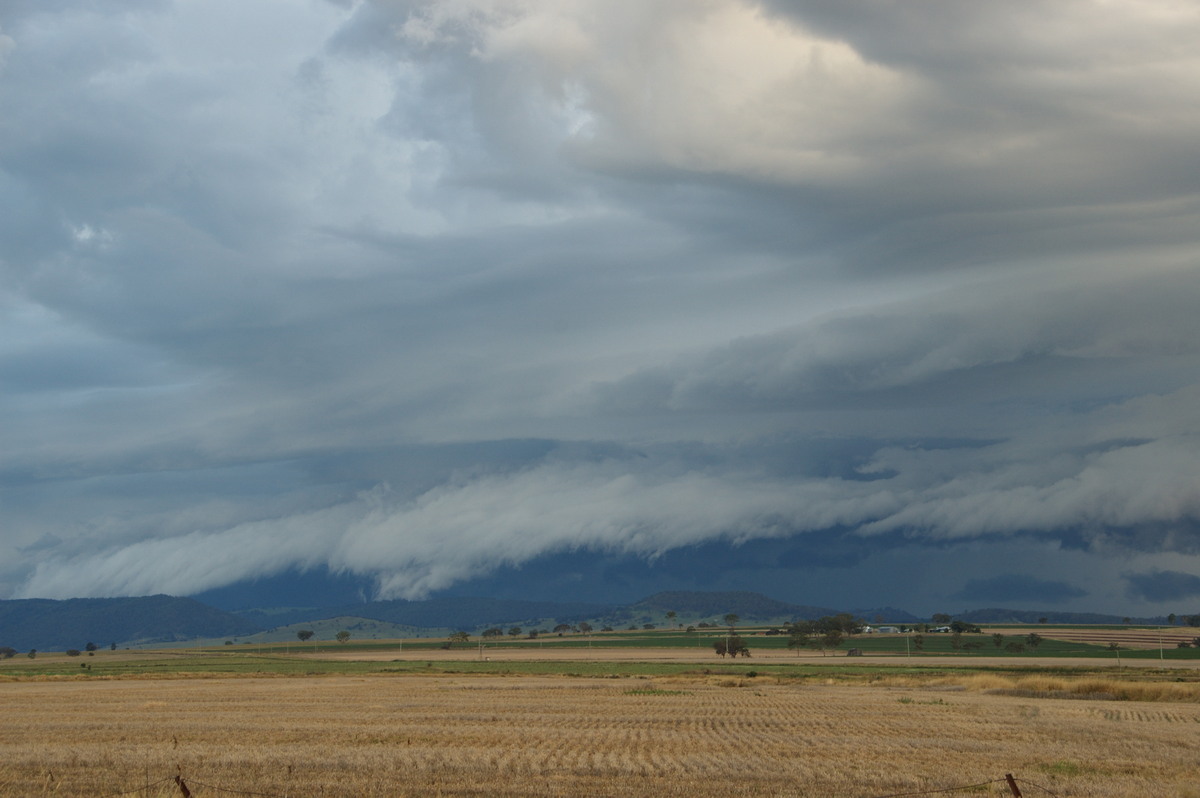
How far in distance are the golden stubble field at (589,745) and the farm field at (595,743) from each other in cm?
16

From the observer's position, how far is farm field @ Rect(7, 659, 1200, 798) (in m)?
32.8

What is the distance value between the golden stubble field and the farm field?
16 cm

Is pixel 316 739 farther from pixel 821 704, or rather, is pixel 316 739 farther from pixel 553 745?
pixel 821 704

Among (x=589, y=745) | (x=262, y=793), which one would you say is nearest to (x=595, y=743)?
(x=589, y=745)

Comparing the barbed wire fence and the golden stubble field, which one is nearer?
the barbed wire fence

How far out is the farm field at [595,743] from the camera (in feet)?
108

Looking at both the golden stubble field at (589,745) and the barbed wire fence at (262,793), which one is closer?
the barbed wire fence at (262,793)

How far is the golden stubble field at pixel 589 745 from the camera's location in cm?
3278

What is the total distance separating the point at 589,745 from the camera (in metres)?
44.4

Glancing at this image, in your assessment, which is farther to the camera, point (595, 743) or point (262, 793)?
point (595, 743)

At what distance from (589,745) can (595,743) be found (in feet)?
3.17

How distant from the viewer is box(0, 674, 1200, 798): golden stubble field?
32781mm

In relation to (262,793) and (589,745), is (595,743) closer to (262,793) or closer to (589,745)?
(589,745)

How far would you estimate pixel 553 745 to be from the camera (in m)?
44.2
